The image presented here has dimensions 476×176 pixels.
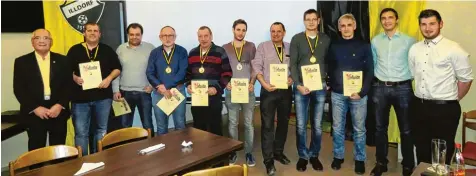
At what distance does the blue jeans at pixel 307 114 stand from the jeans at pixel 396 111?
0.53m

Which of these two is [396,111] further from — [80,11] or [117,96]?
[80,11]

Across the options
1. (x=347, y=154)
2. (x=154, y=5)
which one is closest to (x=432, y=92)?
(x=347, y=154)

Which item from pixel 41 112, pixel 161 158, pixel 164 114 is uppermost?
pixel 41 112

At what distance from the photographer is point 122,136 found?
9.50 ft

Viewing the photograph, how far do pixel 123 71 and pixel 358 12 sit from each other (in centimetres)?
292

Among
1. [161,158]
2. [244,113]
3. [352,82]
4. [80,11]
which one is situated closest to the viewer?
[161,158]

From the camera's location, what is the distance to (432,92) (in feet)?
10.5

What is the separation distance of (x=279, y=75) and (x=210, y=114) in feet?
2.87

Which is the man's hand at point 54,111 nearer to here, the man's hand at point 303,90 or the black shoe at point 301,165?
the man's hand at point 303,90

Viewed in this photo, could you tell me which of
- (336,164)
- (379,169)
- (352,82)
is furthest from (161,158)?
(379,169)

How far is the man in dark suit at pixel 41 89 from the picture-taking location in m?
3.46

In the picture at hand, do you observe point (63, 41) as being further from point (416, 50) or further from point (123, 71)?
point (416, 50)

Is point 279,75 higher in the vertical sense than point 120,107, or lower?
higher

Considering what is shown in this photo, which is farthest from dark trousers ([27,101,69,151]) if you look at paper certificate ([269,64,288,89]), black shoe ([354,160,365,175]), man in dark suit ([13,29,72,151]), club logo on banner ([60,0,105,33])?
black shoe ([354,160,365,175])
